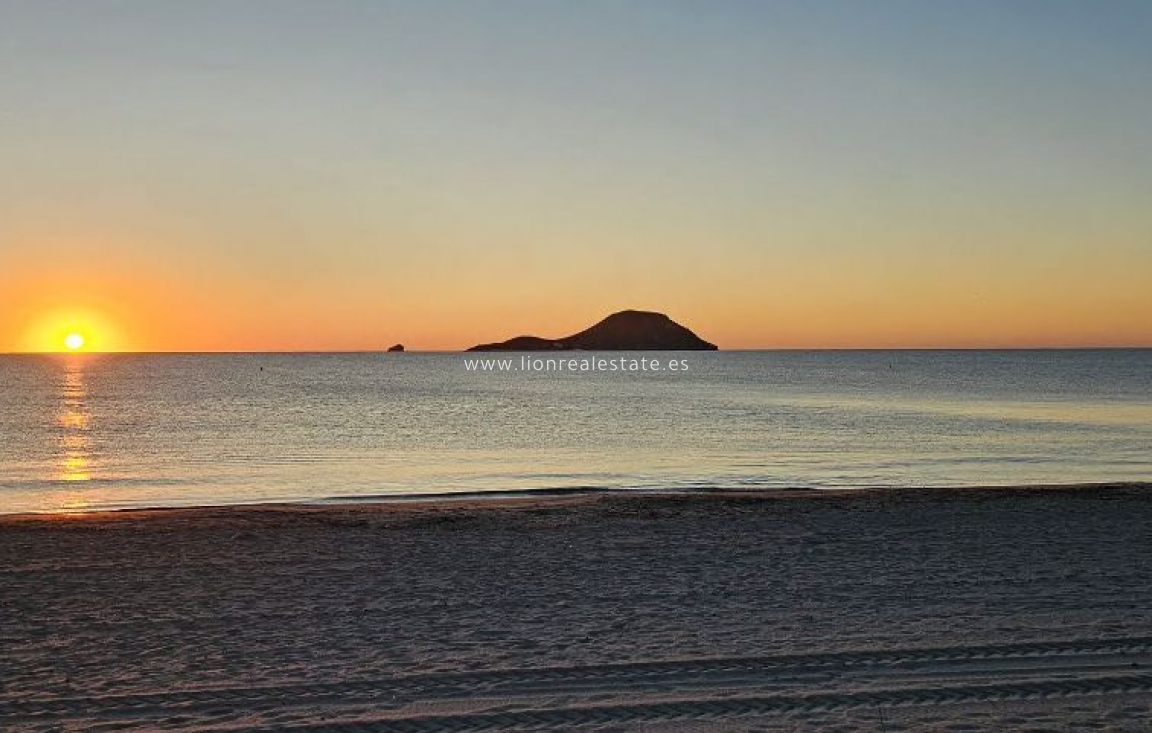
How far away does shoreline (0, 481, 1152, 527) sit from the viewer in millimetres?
20516

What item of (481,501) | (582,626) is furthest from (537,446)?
(582,626)

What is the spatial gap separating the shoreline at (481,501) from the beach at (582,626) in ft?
8.11

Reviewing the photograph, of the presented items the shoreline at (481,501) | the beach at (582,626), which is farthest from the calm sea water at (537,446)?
the beach at (582,626)

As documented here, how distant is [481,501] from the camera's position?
24141mm

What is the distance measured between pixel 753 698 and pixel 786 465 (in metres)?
28.0

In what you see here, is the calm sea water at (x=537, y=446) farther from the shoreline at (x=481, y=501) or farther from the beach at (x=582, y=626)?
the beach at (x=582, y=626)

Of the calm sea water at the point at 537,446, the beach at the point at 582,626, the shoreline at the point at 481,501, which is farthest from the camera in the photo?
the calm sea water at the point at 537,446

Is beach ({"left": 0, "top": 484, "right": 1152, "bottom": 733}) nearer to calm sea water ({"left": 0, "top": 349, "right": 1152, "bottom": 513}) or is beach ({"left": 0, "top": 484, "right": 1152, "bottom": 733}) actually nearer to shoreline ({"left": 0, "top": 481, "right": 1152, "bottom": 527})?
shoreline ({"left": 0, "top": 481, "right": 1152, "bottom": 527})

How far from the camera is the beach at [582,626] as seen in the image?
25.1ft

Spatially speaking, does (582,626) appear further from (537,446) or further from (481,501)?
(537,446)

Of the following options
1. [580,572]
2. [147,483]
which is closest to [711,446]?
[147,483]

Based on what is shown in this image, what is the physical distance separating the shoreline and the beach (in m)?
2.47

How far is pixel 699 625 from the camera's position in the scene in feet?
33.3

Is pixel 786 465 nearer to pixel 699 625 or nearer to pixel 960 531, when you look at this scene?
pixel 960 531
